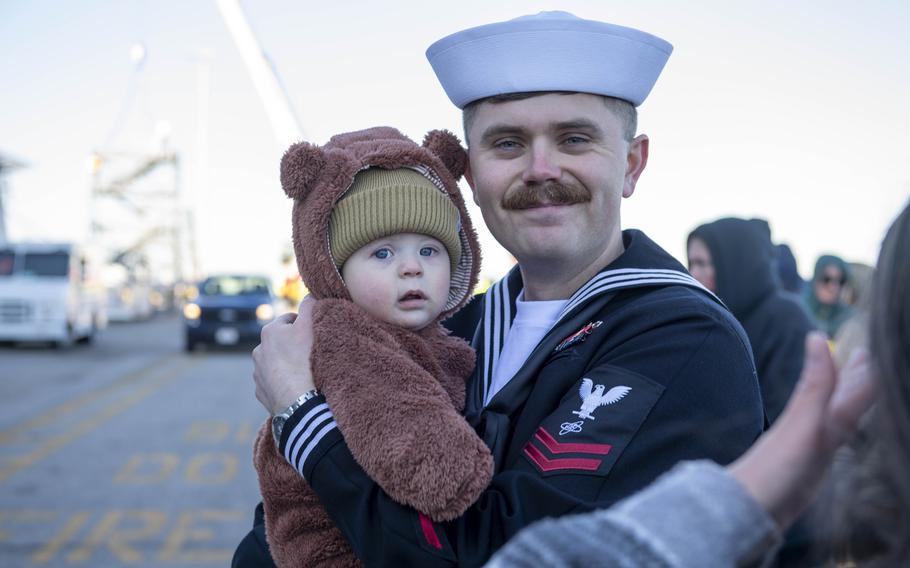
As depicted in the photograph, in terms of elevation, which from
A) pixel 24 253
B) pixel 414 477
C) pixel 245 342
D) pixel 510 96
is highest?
pixel 510 96

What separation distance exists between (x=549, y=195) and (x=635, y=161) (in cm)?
38

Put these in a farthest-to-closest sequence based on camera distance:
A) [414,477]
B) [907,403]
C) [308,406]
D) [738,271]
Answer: [738,271] → [308,406] → [414,477] → [907,403]

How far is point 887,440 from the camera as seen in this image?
2.57 feet

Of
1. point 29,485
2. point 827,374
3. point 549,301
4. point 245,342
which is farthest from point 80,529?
point 245,342

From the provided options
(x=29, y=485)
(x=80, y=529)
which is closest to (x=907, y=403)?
(x=80, y=529)

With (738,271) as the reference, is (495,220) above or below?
above

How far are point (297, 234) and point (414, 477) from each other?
2.60 ft

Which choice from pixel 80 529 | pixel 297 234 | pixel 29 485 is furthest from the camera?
pixel 29 485

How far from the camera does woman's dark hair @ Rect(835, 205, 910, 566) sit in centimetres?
78

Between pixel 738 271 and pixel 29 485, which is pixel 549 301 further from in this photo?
pixel 29 485

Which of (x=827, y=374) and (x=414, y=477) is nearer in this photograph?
(x=827, y=374)

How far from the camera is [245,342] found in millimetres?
18500

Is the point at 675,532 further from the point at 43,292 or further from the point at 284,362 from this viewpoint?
the point at 43,292

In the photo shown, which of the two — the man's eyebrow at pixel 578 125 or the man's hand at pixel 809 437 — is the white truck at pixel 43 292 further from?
the man's hand at pixel 809 437
